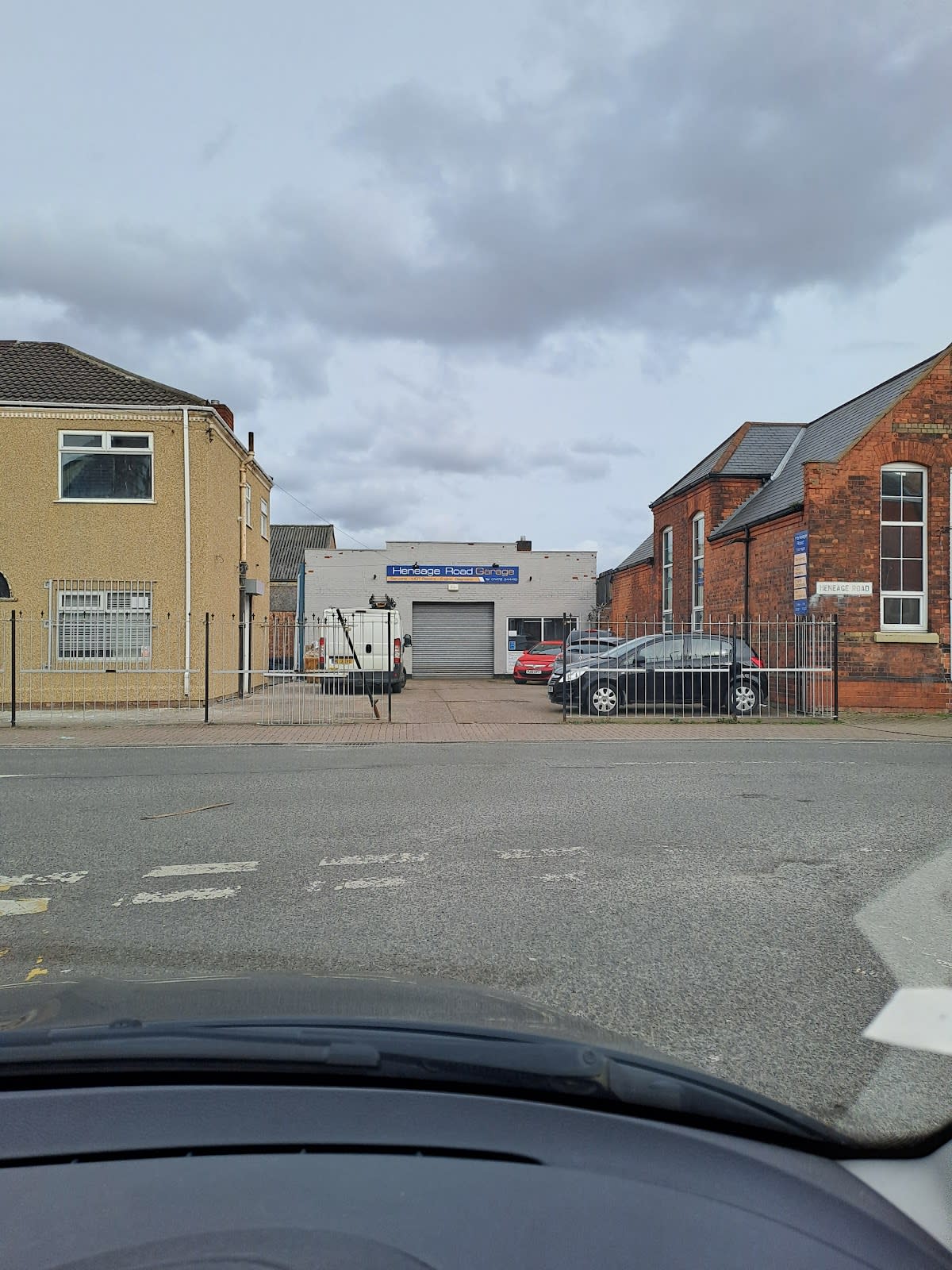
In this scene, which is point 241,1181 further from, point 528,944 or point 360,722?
point 360,722

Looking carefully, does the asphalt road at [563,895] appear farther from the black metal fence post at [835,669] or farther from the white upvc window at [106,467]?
the white upvc window at [106,467]

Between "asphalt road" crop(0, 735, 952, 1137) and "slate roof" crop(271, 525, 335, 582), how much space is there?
50.7m

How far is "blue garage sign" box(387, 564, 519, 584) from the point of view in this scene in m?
38.3

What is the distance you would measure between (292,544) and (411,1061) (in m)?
64.4

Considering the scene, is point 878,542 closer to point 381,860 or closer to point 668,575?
point 668,575

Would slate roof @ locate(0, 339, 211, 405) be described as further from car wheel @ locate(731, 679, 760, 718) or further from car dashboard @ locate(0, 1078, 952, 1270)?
car dashboard @ locate(0, 1078, 952, 1270)

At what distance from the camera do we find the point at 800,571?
19.9 m

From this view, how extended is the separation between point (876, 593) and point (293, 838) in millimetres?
15456

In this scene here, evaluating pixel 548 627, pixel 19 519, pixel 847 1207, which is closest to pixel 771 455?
pixel 548 627

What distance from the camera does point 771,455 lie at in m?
27.6

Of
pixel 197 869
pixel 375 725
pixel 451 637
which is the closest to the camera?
pixel 197 869

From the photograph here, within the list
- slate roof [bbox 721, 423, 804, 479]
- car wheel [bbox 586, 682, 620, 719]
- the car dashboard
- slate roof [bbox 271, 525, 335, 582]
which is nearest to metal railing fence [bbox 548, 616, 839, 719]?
car wheel [bbox 586, 682, 620, 719]

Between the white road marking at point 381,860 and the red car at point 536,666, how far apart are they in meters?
26.1

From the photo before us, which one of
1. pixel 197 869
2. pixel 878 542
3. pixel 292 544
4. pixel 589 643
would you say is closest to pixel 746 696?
pixel 878 542
